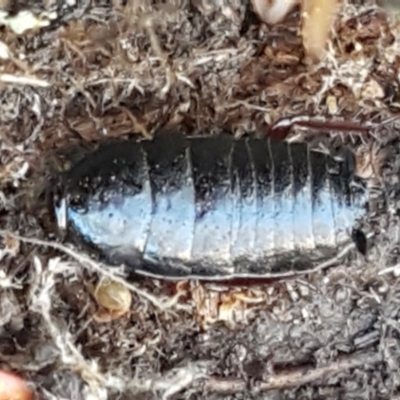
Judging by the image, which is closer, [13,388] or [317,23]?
[13,388]

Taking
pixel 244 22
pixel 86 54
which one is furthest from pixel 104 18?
pixel 244 22

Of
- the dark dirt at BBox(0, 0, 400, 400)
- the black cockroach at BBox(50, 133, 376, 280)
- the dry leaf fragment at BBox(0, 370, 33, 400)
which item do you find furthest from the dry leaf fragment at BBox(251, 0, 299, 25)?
the dry leaf fragment at BBox(0, 370, 33, 400)

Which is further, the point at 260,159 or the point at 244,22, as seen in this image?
the point at 244,22

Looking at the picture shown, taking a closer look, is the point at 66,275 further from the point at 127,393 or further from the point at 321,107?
the point at 321,107

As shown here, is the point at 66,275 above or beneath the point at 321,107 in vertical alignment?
beneath

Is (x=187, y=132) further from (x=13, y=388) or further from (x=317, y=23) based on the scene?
(x=13, y=388)

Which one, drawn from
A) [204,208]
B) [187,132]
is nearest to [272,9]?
[187,132]

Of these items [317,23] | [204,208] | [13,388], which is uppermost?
[317,23]
